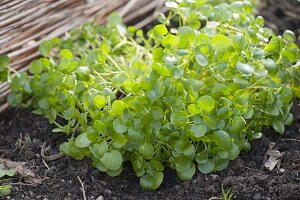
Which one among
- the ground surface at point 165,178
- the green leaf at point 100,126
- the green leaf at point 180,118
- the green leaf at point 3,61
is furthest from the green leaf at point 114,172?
the green leaf at point 3,61

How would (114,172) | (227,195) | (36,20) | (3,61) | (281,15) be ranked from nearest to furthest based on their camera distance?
(227,195), (114,172), (3,61), (36,20), (281,15)

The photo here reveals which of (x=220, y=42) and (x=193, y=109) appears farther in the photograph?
(x=220, y=42)

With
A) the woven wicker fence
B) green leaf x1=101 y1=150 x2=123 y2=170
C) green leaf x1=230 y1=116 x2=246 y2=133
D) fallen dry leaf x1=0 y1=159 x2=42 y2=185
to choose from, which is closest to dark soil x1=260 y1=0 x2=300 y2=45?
the woven wicker fence

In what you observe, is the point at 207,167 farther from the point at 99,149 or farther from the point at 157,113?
the point at 99,149

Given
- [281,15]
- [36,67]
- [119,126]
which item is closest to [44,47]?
[36,67]

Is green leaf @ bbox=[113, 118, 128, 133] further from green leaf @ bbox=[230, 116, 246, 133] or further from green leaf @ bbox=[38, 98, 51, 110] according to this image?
green leaf @ bbox=[38, 98, 51, 110]

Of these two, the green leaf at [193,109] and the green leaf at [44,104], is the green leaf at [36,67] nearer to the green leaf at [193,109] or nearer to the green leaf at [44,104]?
the green leaf at [44,104]
